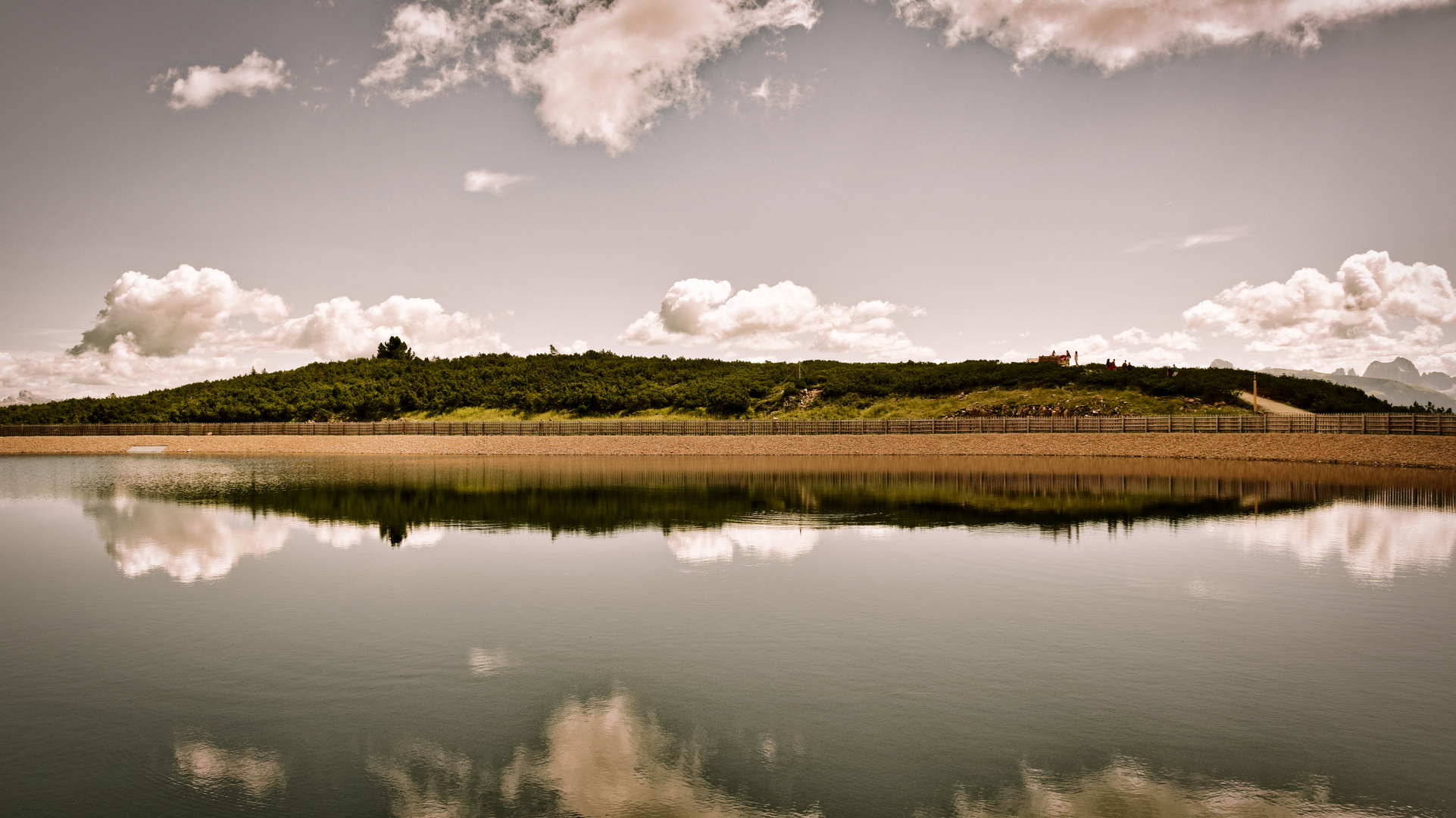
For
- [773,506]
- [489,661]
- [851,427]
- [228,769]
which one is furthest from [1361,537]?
[851,427]

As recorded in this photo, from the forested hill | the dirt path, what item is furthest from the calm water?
the forested hill

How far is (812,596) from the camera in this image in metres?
15.5

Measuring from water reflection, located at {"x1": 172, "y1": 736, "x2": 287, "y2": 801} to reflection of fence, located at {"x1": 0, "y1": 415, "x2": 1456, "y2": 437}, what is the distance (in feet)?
193

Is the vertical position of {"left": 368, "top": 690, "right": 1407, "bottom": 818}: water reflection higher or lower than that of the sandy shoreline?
lower

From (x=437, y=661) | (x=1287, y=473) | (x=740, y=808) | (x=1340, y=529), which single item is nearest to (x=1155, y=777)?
(x=740, y=808)

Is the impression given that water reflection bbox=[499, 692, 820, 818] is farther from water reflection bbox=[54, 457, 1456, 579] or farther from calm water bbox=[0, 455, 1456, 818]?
water reflection bbox=[54, 457, 1456, 579]

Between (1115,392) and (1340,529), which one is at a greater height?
(1115,392)

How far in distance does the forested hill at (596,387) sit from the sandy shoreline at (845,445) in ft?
69.4

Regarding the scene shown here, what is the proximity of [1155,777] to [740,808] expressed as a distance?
163 inches

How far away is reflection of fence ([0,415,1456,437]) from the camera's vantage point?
5169 centimetres

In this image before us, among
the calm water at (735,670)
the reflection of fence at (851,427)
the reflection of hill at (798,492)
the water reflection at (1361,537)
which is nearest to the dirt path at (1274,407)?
the reflection of fence at (851,427)

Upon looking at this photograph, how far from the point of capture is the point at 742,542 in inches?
861

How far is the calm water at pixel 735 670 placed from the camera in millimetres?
8016

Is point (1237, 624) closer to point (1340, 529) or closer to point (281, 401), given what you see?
point (1340, 529)
